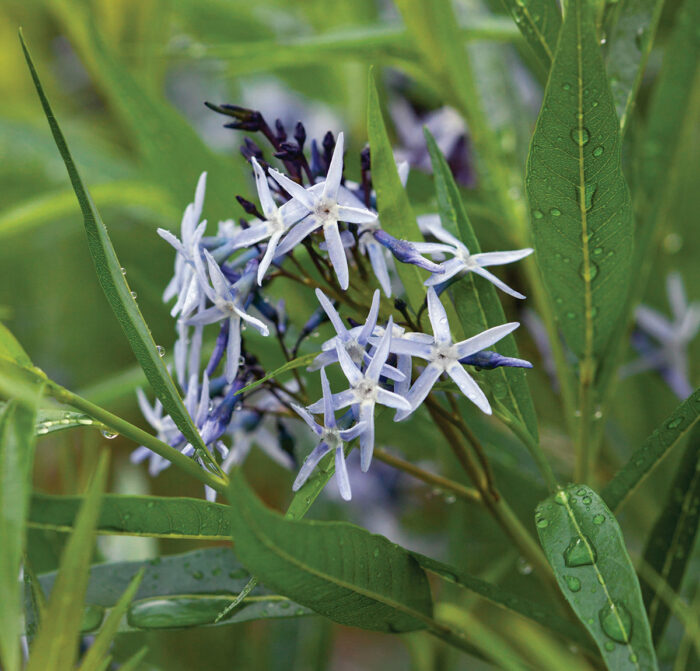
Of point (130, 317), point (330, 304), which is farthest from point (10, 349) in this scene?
point (330, 304)

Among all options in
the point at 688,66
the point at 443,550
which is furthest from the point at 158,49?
the point at 443,550

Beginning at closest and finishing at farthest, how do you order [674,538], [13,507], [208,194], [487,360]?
[13,507] < [487,360] < [674,538] < [208,194]

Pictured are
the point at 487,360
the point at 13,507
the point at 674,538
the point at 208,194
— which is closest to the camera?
the point at 13,507

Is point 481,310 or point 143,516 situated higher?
point 481,310

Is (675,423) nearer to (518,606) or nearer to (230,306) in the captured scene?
(518,606)

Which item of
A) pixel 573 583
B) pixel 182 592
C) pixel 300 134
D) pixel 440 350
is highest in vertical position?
pixel 300 134

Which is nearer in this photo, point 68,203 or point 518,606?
point 518,606

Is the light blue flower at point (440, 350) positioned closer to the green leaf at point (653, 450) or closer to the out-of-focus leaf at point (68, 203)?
the green leaf at point (653, 450)
